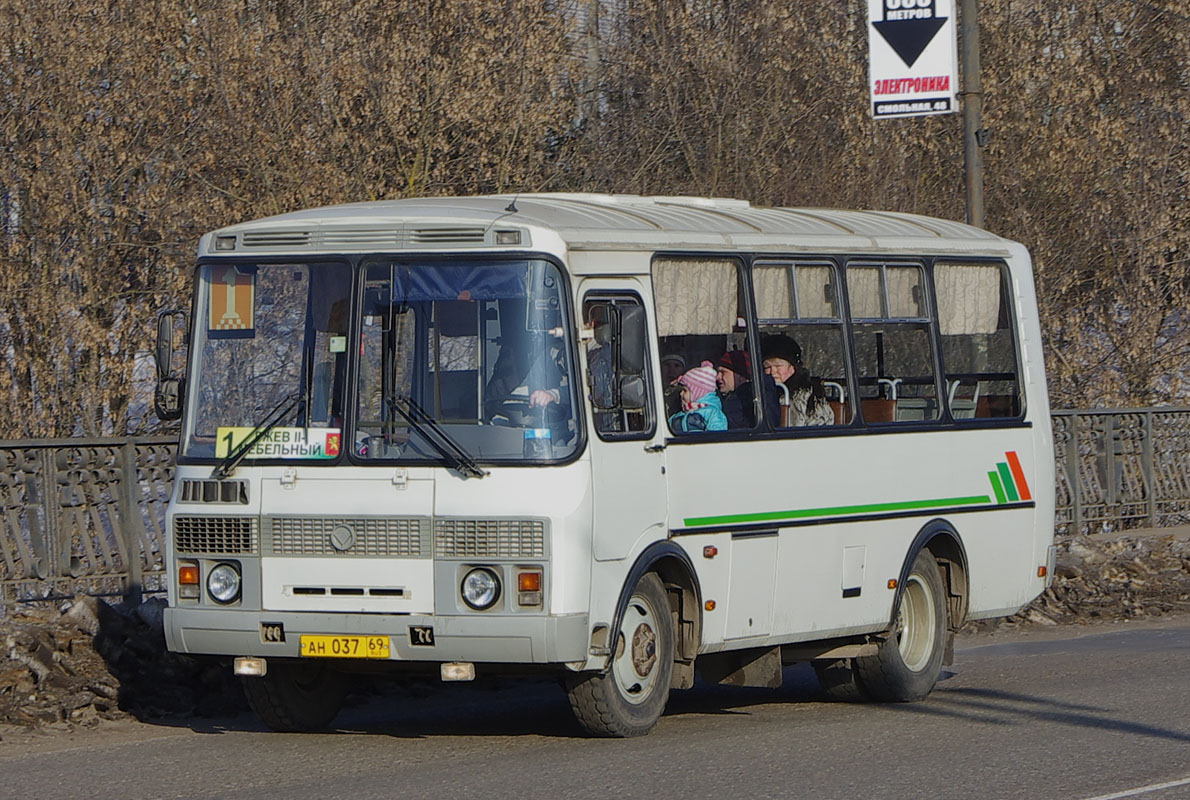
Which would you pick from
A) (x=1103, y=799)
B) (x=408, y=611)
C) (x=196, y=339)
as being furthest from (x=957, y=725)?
(x=196, y=339)

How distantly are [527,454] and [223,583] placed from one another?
1.65 metres

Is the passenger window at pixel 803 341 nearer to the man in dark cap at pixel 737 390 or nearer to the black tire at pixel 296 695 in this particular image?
the man in dark cap at pixel 737 390

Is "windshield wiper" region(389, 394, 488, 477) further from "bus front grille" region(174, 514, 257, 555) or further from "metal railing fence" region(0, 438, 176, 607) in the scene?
"metal railing fence" region(0, 438, 176, 607)

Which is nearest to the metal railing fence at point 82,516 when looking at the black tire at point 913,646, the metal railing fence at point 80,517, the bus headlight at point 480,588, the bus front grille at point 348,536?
the metal railing fence at point 80,517

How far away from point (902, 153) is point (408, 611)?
1557 centimetres

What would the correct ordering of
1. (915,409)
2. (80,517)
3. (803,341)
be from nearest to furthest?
1. (803,341)
2. (915,409)
3. (80,517)

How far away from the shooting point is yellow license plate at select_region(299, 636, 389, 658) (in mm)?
9086

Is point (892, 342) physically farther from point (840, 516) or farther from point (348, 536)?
point (348, 536)

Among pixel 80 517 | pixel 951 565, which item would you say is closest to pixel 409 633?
pixel 80 517

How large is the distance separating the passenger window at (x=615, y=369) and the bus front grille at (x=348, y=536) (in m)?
1.01

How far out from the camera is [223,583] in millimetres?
9414

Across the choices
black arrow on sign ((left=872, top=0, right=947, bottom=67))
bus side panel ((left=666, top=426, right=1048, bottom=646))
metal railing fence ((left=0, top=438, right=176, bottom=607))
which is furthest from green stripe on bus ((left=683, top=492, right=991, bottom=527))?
black arrow on sign ((left=872, top=0, right=947, bottom=67))

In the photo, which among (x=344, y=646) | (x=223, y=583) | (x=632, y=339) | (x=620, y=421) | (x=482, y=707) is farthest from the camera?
(x=482, y=707)

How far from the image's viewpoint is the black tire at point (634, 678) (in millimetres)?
9414
